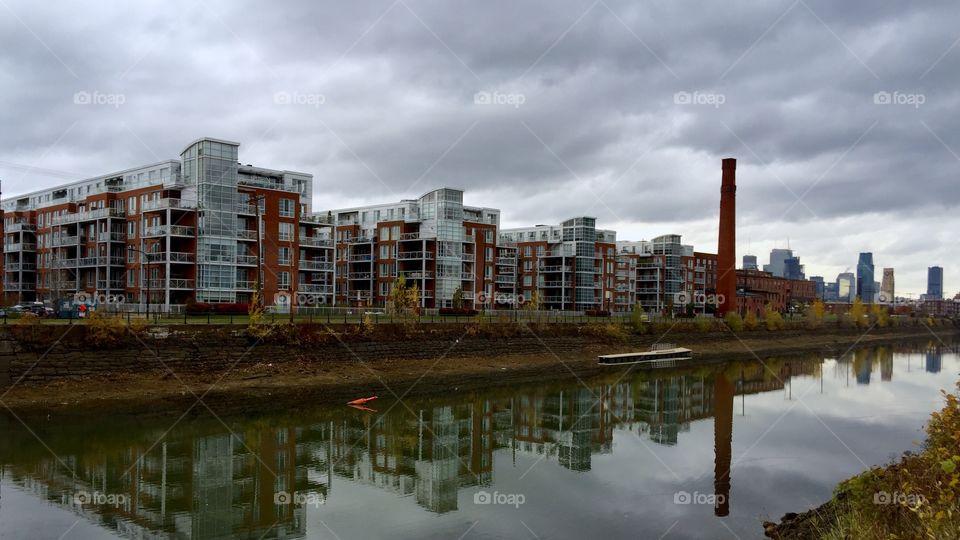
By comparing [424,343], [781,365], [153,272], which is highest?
[153,272]

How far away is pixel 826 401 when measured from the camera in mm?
45312

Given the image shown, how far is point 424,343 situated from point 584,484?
29.9 meters

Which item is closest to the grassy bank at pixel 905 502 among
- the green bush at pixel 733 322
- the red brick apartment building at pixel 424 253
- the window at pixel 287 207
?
the window at pixel 287 207

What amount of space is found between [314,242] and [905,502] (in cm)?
6660

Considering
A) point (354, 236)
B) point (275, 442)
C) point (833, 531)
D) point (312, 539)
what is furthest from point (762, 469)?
point (354, 236)

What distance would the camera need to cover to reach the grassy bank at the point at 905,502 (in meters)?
9.85

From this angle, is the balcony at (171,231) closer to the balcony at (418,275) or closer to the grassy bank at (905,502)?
the balcony at (418,275)

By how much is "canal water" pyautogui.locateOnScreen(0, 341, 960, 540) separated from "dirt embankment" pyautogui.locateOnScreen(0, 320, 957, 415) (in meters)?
2.06

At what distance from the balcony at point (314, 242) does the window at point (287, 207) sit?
4593 mm

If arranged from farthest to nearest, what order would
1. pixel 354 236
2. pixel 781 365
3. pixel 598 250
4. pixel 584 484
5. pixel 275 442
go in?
pixel 598 250, pixel 354 236, pixel 781 365, pixel 275 442, pixel 584 484

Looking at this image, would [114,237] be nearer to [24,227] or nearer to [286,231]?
[286,231]

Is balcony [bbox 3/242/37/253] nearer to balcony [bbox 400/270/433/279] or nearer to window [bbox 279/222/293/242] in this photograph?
window [bbox 279/222/293/242]

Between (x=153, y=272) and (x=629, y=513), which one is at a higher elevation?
(x=153, y=272)

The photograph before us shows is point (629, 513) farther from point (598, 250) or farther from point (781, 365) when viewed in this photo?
point (598, 250)
